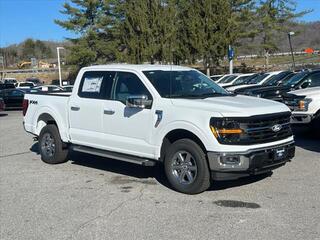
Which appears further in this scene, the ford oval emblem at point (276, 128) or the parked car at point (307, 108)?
Answer: the parked car at point (307, 108)

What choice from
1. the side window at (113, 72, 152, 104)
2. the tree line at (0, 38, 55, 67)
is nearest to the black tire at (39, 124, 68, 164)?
the side window at (113, 72, 152, 104)

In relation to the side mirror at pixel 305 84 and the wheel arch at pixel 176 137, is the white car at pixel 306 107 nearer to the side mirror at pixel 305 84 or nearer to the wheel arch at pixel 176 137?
the side mirror at pixel 305 84

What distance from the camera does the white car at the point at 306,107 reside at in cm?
1093

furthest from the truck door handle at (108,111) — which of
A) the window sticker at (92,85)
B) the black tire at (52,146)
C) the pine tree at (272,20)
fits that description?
the pine tree at (272,20)

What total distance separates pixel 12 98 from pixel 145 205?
79.0ft

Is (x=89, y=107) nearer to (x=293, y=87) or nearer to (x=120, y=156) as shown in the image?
(x=120, y=156)

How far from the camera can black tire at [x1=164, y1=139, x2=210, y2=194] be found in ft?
21.9

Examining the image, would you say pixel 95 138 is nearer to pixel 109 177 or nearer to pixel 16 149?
pixel 109 177

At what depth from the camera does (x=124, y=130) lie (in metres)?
7.75

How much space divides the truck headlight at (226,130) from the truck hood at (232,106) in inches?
4.2

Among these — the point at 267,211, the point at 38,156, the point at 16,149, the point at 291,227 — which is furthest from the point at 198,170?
the point at 16,149

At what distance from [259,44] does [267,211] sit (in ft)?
149

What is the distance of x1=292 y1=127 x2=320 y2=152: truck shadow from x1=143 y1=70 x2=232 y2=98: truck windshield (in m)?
3.46

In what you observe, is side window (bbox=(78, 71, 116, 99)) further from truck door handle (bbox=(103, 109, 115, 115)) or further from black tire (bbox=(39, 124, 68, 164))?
black tire (bbox=(39, 124, 68, 164))
